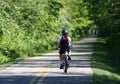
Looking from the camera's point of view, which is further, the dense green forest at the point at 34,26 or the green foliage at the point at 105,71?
the dense green forest at the point at 34,26

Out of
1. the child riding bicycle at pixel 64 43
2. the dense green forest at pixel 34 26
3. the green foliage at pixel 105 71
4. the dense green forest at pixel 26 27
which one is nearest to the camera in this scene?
the green foliage at pixel 105 71

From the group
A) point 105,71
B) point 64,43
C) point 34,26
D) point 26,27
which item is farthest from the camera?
point 34,26

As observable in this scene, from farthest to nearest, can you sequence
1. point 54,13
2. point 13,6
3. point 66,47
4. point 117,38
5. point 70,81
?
point 117,38
point 54,13
point 13,6
point 66,47
point 70,81

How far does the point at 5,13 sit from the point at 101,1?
1490 centimetres

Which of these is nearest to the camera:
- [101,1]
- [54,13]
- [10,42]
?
[10,42]

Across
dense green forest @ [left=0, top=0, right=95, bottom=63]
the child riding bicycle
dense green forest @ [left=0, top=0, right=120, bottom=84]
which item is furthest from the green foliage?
dense green forest @ [left=0, top=0, right=95, bottom=63]

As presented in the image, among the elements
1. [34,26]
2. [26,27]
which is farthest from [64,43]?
[34,26]

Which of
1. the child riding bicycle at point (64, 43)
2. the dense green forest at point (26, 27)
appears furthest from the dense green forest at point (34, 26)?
the child riding bicycle at point (64, 43)

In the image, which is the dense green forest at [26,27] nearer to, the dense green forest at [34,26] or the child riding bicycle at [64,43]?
the dense green forest at [34,26]

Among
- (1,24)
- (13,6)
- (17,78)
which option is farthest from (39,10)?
(17,78)

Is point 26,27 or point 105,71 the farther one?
point 26,27

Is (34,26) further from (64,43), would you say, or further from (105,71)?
(64,43)

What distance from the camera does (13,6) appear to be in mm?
38031

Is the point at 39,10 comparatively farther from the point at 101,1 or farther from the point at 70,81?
the point at 70,81
